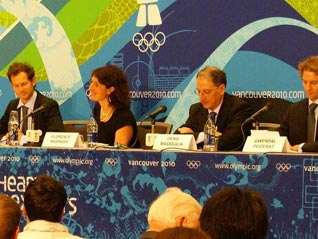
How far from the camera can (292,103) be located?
6488 mm

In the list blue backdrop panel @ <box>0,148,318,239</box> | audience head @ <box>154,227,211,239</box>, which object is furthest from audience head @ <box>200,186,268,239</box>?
blue backdrop panel @ <box>0,148,318,239</box>

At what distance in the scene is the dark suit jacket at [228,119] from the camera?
5762mm

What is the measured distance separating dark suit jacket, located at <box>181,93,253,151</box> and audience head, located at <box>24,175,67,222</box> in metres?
2.23

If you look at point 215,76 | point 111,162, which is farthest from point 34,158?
point 215,76

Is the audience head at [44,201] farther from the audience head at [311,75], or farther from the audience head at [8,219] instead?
the audience head at [311,75]

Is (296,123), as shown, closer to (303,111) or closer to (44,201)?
(303,111)

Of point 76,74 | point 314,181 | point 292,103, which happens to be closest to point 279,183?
point 314,181

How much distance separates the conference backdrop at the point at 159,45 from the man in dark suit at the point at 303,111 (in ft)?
1.86

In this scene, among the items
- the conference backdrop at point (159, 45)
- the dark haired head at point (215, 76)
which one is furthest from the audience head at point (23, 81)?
the dark haired head at point (215, 76)

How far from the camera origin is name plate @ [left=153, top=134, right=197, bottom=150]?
5051 mm

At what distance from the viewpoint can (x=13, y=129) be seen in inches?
249

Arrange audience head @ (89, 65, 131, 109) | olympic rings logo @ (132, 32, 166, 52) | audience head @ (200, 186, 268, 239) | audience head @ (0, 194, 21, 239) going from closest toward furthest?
audience head @ (200, 186, 268, 239)
audience head @ (0, 194, 21, 239)
audience head @ (89, 65, 131, 109)
olympic rings logo @ (132, 32, 166, 52)

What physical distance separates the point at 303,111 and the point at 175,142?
117 cm

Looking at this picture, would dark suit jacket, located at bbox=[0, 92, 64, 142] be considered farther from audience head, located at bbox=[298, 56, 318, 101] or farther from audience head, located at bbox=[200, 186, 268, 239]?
audience head, located at bbox=[200, 186, 268, 239]
